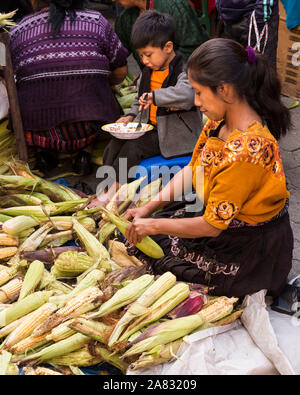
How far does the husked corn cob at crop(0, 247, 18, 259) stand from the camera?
3031 millimetres

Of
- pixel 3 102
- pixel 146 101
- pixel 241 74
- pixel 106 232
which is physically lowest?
pixel 106 232

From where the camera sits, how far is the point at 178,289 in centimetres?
245

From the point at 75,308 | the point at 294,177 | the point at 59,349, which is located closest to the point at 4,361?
the point at 59,349

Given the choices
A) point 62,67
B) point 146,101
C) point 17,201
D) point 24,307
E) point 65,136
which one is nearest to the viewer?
point 24,307

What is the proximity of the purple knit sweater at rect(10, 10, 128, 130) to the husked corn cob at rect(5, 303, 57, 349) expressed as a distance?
206 cm

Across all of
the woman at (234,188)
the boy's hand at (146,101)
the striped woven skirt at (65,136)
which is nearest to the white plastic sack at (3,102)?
the striped woven skirt at (65,136)

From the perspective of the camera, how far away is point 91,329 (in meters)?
2.29

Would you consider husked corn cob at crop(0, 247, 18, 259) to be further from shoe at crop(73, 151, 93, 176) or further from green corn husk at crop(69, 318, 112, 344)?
shoe at crop(73, 151, 93, 176)

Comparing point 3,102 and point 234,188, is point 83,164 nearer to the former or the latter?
point 3,102

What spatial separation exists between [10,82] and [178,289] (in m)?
2.32

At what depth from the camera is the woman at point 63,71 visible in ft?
13.2

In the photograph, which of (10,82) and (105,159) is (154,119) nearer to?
(105,159)

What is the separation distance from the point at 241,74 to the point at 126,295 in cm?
116
